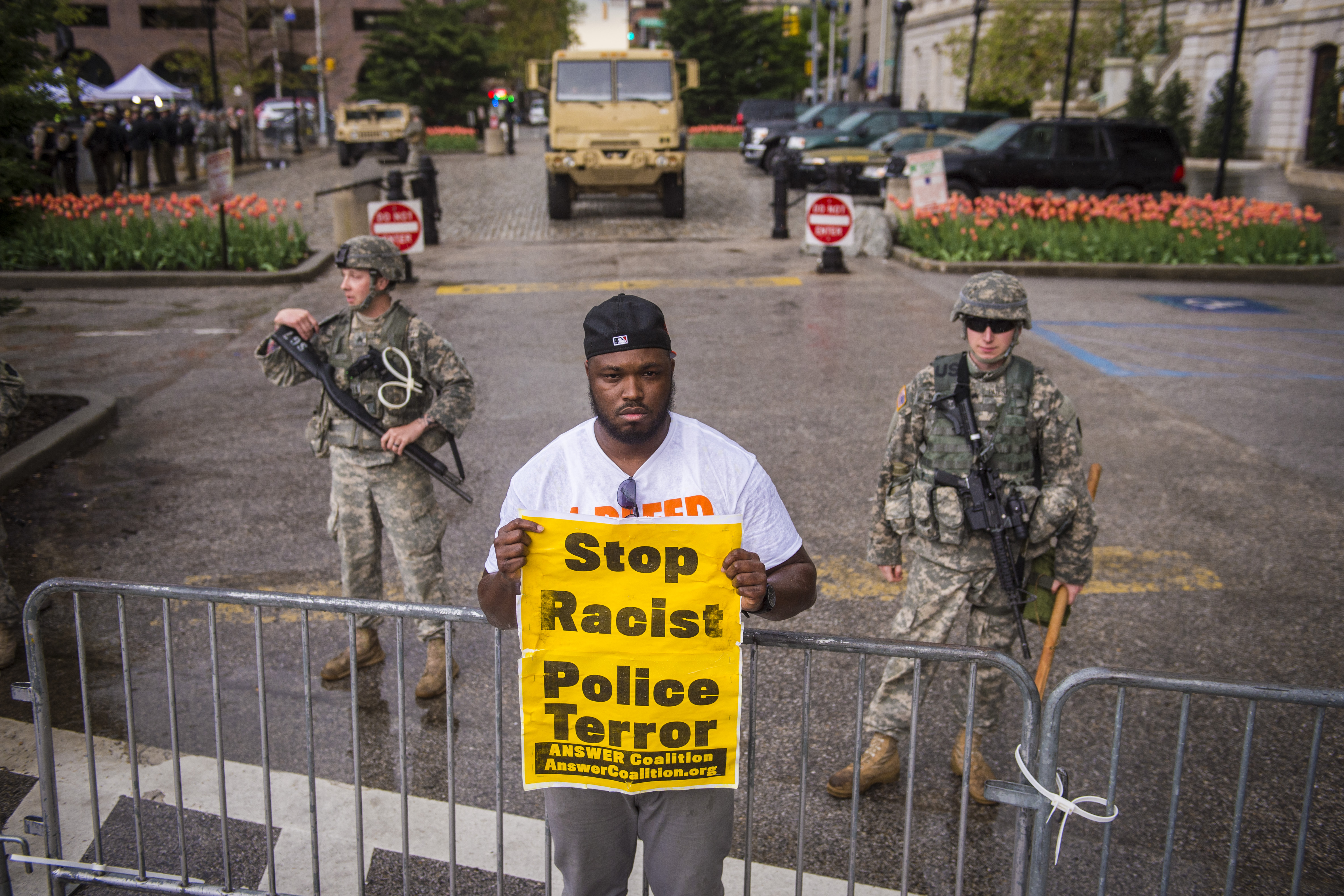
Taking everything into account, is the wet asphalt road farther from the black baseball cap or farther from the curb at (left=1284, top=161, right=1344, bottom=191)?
the curb at (left=1284, top=161, right=1344, bottom=191)

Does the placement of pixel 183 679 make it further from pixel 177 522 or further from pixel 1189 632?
pixel 1189 632

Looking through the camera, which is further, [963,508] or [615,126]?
[615,126]

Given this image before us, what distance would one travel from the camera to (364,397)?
468 centimetres

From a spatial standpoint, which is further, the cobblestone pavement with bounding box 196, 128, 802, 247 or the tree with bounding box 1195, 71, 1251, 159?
the tree with bounding box 1195, 71, 1251, 159

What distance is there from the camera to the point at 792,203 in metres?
17.7

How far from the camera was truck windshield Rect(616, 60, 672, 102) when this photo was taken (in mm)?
20469

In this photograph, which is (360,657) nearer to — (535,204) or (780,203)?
(780,203)

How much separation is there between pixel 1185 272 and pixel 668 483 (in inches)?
587

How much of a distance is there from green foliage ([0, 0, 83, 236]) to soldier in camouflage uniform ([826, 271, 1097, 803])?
661 centimetres

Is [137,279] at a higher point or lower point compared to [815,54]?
lower

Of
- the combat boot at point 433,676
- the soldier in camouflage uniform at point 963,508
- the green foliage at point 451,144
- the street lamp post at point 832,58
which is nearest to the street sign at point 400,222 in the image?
the combat boot at point 433,676

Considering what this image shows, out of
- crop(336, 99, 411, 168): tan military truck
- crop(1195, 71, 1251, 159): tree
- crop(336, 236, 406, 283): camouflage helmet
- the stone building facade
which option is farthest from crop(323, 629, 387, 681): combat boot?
the stone building facade

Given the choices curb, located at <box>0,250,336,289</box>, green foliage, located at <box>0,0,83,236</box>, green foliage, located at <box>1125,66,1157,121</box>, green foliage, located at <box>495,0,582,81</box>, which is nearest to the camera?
green foliage, located at <box>0,0,83,236</box>

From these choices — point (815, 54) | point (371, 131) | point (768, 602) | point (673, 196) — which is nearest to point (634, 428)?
point (768, 602)
